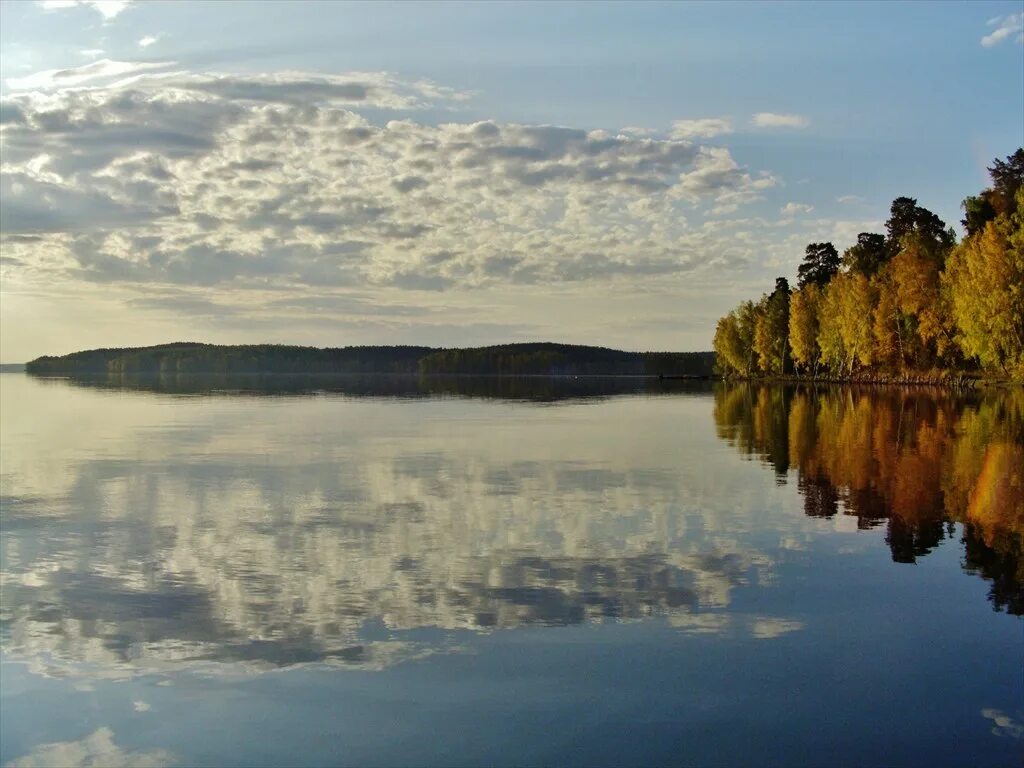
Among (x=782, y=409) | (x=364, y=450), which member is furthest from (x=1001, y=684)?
(x=782, y=409)

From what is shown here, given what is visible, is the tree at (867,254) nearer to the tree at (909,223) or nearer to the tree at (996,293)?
the tree at (909,223)

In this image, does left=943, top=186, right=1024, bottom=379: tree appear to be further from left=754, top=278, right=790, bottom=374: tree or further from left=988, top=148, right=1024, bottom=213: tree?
left=754, top=278, right=790, bottom=374: tree

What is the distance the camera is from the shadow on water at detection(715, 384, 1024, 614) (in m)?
17.5

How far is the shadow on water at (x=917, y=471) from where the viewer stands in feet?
57.5

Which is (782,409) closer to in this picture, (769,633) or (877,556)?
(877,556)

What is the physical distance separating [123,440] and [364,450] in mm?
11288

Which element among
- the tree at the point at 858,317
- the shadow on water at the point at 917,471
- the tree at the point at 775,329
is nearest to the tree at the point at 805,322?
the tree at the point at 775,329

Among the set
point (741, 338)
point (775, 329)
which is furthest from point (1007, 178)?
point (741, 338)

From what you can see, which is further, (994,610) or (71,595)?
(71,595)

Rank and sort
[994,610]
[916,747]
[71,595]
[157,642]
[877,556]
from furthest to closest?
[877,556] < [71,595] < [994,610] < [157,642] < [916,747]

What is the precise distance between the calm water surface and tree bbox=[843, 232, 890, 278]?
95120mm

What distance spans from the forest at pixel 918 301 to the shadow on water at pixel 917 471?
23.8 m

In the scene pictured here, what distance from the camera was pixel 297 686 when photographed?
10.2 meters

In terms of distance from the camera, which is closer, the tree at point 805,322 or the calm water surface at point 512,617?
the calm water surface at point 512,617
